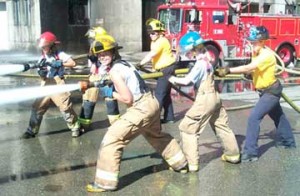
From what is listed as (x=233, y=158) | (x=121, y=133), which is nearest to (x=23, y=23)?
(x=233, y=158)

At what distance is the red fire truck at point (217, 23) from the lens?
1527 centimetres

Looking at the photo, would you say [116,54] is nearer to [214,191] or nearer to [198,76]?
[198,76]

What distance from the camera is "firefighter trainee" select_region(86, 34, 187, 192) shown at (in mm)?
4520

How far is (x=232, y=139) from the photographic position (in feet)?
17.6

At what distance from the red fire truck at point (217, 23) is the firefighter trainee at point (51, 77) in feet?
27.9

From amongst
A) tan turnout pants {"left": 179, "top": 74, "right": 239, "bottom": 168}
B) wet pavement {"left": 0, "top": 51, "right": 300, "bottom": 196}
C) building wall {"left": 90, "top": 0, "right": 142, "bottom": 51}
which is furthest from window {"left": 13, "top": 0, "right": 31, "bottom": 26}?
tan turnout pants {"left": 179, "top": 74, "right": 239, "bottom": 168}

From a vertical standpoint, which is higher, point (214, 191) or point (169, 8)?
point (169, 8)

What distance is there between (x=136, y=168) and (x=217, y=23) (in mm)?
11165

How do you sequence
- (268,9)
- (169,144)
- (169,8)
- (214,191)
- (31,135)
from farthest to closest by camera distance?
(268,9), (169,8), (31,135), (169,144), (214,191)

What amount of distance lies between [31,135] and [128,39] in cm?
1663

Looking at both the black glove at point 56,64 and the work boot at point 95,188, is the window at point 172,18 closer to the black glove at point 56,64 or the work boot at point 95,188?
the black glove at point 56,64

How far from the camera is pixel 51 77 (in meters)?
6.47

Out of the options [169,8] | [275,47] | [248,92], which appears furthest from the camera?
[275,47]

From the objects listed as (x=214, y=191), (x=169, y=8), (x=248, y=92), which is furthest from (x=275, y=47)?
(x=214, y=191)
